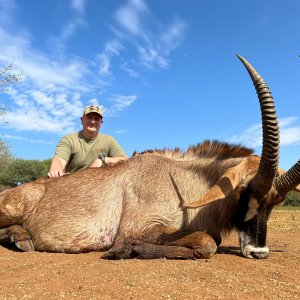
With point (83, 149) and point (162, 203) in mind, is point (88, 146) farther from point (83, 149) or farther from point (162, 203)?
point (162, 203)

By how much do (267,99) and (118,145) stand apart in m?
4.41

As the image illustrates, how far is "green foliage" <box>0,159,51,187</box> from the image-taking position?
1612 inches

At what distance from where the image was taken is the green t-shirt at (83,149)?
343 inches

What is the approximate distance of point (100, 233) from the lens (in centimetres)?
659

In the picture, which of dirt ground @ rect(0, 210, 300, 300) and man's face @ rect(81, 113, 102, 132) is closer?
dirt ground @ rect(0, 210, 300, 300)

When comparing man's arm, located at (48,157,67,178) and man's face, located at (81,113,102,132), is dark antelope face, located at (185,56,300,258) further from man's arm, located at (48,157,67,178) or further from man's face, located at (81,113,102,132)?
man's face, located at (81,113,102,132)

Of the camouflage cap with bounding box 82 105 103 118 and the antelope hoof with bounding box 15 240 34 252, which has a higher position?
the camouflage cap with bounding box 82 105 103 118

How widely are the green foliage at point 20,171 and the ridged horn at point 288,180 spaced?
36.8 metres

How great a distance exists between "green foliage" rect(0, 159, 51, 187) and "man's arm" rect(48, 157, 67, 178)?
33.0 m

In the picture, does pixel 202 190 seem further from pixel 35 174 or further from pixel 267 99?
pixel 35 174

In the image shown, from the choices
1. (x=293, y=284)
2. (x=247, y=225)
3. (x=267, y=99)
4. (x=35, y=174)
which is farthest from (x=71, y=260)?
(x=35, y=174)

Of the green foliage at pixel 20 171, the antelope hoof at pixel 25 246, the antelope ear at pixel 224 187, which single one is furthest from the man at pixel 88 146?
the green foliage at pixel 20 171

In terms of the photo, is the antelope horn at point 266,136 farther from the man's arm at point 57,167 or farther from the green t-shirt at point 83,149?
the green t-shirt at point 83,149

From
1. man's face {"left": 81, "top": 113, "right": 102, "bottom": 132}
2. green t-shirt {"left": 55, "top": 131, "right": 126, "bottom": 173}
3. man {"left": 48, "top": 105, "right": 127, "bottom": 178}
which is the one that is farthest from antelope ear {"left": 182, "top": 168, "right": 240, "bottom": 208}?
man's face {"left": 81, "top": 113, "right": 102, "bottom": 132}
